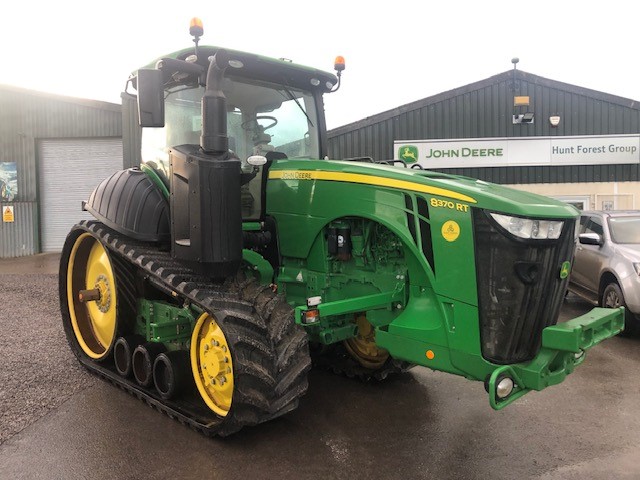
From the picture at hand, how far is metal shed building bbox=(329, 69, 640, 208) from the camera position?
48.8 ft

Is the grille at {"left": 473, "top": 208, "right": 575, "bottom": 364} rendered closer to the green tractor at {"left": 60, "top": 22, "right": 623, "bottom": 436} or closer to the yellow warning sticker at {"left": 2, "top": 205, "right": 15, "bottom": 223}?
the green tractor at {"left": 60, "top": 22, "right": 623, "bottom": 436}

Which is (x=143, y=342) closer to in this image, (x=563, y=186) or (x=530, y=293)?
(x=530, y=293)

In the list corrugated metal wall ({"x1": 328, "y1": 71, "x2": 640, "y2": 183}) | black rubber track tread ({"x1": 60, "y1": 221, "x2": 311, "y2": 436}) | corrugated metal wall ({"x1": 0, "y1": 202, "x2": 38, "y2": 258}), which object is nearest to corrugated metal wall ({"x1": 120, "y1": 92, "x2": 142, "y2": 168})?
corrugated metal wall ({"x1": 0, "y1": 202, "x2": 38, "y2": 258})

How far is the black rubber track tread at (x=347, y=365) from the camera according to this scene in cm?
472

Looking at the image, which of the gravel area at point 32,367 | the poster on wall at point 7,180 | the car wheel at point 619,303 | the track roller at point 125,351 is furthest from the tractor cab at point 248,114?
the poster on wall at point 7,180

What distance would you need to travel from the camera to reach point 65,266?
552cm

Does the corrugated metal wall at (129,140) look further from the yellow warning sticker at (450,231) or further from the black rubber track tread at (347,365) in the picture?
the yellow warning sticker at (450,231)

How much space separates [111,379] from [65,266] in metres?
1.43

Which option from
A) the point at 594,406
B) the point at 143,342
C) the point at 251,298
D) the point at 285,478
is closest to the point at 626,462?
the point at 594,406

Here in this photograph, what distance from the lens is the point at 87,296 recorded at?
4988 mm

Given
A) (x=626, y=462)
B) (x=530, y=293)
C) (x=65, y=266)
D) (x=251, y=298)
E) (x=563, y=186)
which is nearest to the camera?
(x=530, y=293)

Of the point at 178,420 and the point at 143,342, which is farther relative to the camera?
the point at 143,342

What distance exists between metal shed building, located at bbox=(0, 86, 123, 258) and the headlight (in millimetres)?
16546

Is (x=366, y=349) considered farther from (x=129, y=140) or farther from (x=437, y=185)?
(x=129, y=140)
